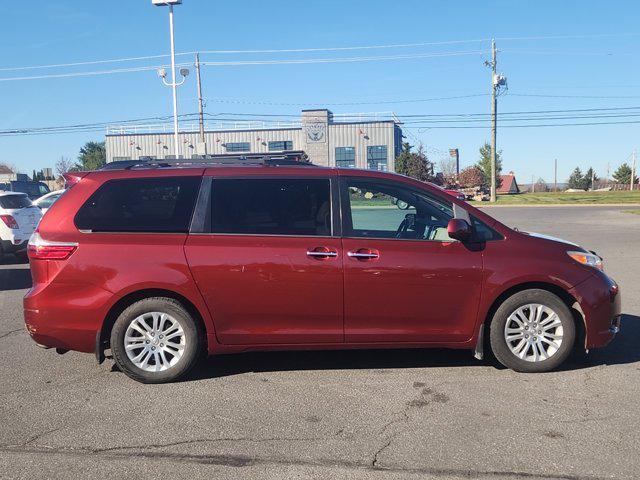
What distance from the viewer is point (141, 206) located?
16.9ft

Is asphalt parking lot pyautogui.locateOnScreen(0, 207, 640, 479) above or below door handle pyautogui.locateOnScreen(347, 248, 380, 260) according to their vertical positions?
below

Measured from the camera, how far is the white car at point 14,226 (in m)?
12.2

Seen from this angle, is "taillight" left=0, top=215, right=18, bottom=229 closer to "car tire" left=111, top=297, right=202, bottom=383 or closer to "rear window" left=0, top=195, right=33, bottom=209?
"rear window" left=0, top=195, right=33, bottom=209

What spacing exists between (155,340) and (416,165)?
4607 centimetres

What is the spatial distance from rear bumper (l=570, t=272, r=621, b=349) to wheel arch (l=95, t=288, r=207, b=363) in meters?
3.20

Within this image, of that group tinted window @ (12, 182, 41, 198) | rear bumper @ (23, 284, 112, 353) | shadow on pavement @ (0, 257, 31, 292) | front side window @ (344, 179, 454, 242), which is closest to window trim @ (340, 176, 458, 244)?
front side window @ (344, 179, 454, 242)

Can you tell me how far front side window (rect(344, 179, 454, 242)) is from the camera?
516 centimetres

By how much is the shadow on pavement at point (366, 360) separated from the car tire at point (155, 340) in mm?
243

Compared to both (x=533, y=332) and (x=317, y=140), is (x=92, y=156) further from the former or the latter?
(x=533, y=332)

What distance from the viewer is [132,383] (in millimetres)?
5098

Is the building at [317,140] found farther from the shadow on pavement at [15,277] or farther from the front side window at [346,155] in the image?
the shadow on pavement at [15,277]

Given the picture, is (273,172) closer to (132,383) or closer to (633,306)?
(132,383)

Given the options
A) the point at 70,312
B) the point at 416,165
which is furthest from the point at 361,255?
the point at 416,165

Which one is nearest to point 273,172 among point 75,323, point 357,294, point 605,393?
point 357,294
